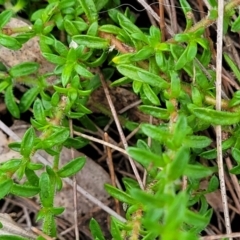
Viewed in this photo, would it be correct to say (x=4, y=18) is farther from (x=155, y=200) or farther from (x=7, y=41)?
(x=155, y=200)

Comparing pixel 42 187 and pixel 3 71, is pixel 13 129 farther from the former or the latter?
pixel 42 187

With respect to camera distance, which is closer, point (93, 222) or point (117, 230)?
point (117, 230)

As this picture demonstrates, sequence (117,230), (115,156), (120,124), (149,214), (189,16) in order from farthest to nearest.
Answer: (115,156) → (120,124) → (189,16) → (117,230) → (149,214)

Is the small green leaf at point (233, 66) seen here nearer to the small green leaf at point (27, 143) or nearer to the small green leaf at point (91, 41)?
the small green leaf at point (91, 41)

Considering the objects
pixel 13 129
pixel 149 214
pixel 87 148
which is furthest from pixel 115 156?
pixel 149 214

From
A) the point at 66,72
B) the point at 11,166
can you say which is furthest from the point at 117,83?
the point at 11,166

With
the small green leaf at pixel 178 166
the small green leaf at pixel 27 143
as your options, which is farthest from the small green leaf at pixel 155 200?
the small green leaf at pixel 27 143

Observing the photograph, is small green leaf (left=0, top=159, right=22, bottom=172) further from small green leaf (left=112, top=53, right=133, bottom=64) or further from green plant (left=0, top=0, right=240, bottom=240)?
small green leaf (left=112, top=53, right=133, bottom=64)
